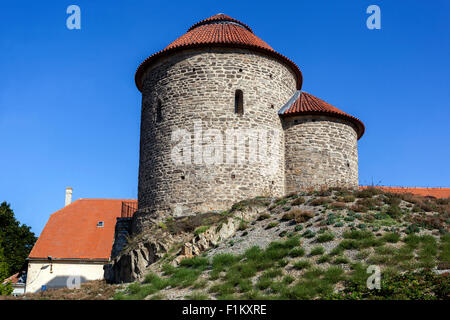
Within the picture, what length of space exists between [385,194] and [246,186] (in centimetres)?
554

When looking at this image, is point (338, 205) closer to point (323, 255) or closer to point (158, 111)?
point (323, 255)

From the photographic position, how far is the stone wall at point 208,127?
19.8 meters

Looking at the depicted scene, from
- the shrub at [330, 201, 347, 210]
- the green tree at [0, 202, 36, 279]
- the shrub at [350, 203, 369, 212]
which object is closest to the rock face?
the shrub at [330, 201, 347, 210]

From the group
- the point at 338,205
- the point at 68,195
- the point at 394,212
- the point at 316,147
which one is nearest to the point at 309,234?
the point at 338,205

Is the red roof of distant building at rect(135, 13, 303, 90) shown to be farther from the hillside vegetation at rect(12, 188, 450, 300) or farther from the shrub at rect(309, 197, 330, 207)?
the shrub at rect(309, 197, 330, 207)

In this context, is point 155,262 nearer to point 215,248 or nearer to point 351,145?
point 215,248

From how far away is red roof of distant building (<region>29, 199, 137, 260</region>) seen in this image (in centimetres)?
3206

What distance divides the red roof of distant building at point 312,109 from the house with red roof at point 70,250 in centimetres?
1371

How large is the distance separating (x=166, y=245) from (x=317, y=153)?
8.14 m

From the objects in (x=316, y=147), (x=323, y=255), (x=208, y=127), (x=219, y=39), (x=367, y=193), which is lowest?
(x=323, y=255)

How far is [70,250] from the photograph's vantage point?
1266 inches

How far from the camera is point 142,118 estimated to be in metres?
22.7

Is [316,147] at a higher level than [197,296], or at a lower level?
higher
